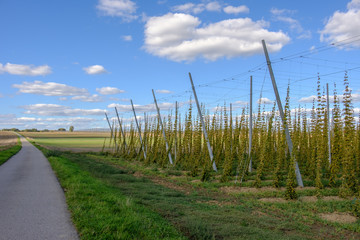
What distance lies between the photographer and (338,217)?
22.9ft

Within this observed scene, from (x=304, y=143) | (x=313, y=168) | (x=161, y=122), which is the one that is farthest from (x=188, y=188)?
(x=161, y=122)

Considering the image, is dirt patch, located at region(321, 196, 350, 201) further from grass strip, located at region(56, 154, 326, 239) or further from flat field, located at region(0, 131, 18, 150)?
flat field, located at region(0, 131, 18, 150)

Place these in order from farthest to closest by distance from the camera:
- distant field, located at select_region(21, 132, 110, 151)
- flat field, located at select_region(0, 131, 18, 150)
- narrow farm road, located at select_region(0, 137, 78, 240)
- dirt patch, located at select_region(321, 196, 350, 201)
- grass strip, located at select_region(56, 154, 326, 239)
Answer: distant field, located at select_region(21, 132, 110, 151) < flat field, located at select_region(0, 131, 18, 150) < dirt patch, located at select_region(321, 196, 350, 201) < grass strip, located at select_region(56, 154, 326, 239) < narrow farm road, located at select_region(0, 137, 78, 240)

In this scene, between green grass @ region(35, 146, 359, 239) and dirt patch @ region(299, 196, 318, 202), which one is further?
dirt patch @ region(299, 196, 318, 202)

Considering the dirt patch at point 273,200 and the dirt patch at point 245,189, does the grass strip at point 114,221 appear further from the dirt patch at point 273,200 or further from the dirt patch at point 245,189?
the dirt patch at point 245,189

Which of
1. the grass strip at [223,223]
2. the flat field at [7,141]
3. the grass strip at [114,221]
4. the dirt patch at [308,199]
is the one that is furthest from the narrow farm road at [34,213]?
the flat field at [7,141]

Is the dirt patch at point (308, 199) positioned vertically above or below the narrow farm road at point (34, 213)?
below

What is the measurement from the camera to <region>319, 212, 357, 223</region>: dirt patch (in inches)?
266

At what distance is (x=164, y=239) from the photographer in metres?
4.61

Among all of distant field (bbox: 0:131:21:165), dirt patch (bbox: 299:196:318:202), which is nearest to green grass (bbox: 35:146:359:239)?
dirt patch (bbox: 299:196:318:202)

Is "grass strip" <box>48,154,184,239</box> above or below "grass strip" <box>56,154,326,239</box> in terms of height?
above

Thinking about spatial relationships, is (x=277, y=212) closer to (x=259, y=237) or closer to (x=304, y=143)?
(x=259, y=237)

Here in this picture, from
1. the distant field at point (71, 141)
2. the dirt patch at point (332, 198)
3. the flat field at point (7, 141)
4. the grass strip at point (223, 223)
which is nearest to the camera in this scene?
the grass strip at point (223, 223)

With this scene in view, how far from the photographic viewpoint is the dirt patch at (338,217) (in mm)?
6754
